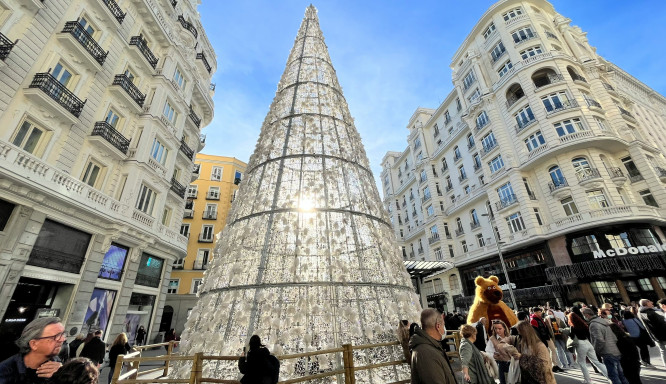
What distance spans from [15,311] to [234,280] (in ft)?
31.9

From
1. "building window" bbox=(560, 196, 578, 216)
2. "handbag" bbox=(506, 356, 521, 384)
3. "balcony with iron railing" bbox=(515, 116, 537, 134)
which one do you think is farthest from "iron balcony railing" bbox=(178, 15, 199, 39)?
"building window" bbox=(560, 196, 578, 216)

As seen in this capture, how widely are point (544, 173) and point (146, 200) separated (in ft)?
82.9

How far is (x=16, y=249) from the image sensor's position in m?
7.52

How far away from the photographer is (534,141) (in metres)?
20.5

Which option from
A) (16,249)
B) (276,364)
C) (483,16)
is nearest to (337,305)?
(276,364)

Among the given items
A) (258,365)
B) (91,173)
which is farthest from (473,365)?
(91,173)

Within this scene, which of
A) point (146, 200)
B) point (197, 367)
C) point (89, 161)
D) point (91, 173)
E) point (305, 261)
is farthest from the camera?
point (146, 200)

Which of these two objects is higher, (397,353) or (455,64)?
(455,64)

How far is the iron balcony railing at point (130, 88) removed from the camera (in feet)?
37.4

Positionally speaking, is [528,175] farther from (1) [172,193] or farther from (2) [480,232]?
(1) [172,193]

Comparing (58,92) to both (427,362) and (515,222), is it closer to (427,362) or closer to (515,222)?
(427,362)

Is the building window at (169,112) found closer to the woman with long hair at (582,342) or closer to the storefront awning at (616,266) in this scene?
the woman with long hair at (582,342)

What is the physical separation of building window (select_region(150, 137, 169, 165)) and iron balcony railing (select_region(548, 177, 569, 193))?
2462cm

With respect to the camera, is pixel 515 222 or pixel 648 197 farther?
pixel 515 222
